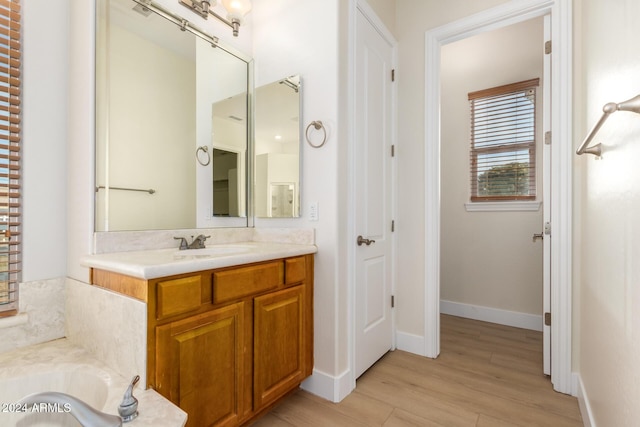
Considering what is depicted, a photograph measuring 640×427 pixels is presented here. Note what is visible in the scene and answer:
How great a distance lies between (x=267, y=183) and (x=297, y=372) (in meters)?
1.20

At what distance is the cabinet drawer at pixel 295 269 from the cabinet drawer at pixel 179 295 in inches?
20.7

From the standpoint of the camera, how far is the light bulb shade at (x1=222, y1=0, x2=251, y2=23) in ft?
6.39

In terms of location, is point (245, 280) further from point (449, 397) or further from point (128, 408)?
point (449, 397)

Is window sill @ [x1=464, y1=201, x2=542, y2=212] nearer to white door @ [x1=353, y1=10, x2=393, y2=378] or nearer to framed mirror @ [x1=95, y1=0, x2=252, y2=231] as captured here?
white door @ [x1=353, y1=10, x2=393, y2=378]

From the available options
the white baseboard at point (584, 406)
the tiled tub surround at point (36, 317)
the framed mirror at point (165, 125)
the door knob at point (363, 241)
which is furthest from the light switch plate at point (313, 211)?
the white baseboard at point (584, 406)

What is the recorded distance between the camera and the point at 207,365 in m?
1.25

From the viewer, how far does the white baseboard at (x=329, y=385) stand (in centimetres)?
178

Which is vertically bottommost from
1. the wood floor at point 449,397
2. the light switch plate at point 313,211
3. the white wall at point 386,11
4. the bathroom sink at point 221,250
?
the wood floor at point 449,397

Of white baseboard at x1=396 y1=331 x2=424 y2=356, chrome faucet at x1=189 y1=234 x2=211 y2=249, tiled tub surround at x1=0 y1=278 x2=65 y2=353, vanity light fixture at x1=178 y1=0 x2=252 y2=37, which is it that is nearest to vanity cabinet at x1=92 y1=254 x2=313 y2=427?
tiled tub surround at x1=0 y1=278 x2=65 y2=353

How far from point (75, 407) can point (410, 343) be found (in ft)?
7.34

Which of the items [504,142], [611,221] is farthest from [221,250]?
[504,142]

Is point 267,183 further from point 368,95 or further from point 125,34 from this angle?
point 125,34

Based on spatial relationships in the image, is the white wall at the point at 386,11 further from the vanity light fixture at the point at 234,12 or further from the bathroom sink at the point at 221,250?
the bathroom sink at the point at 221,250

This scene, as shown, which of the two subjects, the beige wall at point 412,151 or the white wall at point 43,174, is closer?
the white wall at point 43,174
